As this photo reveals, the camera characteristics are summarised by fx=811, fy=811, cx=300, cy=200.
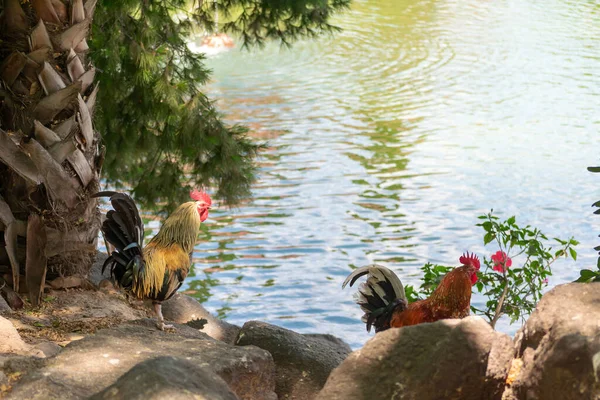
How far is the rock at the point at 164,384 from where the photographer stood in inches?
75.5

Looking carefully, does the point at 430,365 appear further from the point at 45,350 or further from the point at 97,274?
the point at 97,274

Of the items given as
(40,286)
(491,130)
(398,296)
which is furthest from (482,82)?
(40,286)

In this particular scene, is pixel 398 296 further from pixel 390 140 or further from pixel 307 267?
pixel 390 140

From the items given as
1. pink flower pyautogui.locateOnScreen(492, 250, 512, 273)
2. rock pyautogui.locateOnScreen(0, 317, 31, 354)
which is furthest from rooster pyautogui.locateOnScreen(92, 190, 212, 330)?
pink flower pyautogui.locateOnScreen(492, 250, 512, 273)

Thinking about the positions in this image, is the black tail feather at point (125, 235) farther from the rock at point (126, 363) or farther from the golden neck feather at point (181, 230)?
the rock at point (126, 363)

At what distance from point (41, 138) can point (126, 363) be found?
150 cm

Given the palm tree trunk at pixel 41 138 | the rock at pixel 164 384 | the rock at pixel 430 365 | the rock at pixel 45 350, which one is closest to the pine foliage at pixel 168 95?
the palm tree trunk at pixel 41 138

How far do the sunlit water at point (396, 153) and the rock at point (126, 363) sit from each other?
3.55 metres

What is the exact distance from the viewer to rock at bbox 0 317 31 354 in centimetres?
271

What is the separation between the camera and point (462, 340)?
2273mm

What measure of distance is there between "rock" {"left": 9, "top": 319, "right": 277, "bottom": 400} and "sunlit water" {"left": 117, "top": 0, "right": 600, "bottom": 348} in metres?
3.55

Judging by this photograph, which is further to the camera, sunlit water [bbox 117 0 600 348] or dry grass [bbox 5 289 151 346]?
sunlit water [bbox 117 0 600 348]

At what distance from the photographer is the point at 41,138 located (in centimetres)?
357

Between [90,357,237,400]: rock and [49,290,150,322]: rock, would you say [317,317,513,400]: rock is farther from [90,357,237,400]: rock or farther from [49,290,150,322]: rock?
[49,290,150,322]: rock
